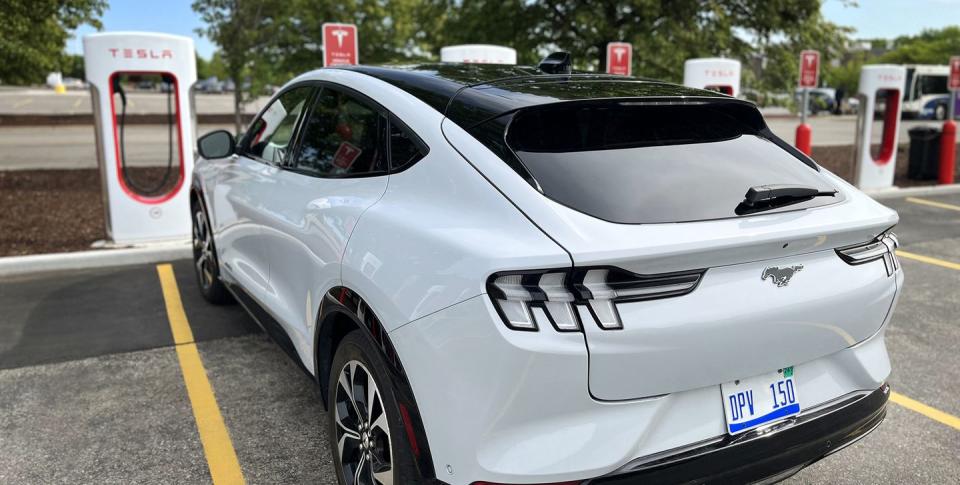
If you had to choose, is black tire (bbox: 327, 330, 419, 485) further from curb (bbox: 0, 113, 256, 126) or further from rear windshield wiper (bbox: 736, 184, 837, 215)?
curb (bbox: 0, 113, 256, 126)

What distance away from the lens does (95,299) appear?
568cm

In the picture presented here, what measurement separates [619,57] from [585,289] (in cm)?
895

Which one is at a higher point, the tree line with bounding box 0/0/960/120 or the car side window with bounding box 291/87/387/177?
the tree line with bounding box 0/0/960/120

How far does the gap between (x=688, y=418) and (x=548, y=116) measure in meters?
1.02

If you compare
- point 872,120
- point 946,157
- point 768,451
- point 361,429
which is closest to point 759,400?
point 768,451

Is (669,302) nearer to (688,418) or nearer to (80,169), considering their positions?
(688,418)

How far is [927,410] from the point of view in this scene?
3842 mm

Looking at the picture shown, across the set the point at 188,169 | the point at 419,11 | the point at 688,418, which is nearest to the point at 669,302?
the point at 688,418

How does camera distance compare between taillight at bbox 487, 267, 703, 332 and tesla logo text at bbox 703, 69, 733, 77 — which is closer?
taillight at bbox 487, 267, 703, 332

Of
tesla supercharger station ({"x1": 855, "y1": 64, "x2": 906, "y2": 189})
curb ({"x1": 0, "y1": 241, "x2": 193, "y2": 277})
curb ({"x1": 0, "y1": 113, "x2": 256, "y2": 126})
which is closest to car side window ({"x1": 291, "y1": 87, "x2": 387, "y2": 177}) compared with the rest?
curb ({"x1": 0, "y1": 241, "x2": 193, "y2": 277})

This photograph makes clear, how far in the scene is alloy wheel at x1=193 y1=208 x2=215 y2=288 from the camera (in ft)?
16.7

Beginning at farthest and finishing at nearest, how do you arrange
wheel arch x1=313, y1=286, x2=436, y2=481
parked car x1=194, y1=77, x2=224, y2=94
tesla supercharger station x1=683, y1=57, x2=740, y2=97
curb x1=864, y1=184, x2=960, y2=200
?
1. parked car x1=194, y1=77, x2=224, y2=94
2. curb x1=864, y1=184, x2=960, y2=200
3. tesla supercharger station x1=683, y1=57, x2=740, y2=97
4. wheel arch x1=313, y1=286, x2=436, y2=481

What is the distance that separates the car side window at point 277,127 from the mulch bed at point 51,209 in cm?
409

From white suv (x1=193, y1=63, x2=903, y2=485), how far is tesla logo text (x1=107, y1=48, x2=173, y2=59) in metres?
5.06
